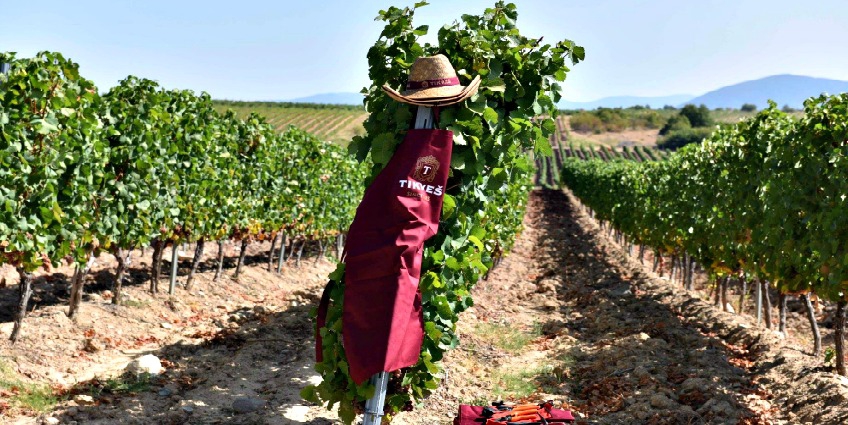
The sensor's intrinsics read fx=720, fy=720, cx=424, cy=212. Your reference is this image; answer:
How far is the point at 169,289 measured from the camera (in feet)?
44.0

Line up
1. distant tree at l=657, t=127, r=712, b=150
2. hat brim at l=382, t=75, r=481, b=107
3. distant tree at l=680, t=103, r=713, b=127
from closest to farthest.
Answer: hat brim at l=382, t=75, r=481, b=107 → distant tree at l=657, t=127, r=712, b=150 → distant tree at l=680, t=103, r=713, b=127

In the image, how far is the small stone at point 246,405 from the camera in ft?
22.9

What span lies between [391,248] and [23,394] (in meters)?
5.00

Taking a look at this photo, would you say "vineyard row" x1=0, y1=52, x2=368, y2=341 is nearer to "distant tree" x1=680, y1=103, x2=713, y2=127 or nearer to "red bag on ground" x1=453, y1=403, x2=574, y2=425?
"red bag on ground" x1=453, y1=403, x2=574, y2=425

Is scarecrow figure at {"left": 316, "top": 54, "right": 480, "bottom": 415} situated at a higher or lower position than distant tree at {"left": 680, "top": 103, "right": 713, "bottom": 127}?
lower

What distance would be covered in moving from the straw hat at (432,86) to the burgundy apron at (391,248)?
0.68ft

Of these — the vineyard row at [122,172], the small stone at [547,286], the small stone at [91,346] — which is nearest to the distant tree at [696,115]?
the small stone at [547,286]

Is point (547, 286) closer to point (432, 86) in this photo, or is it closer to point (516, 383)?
point (516, 383)

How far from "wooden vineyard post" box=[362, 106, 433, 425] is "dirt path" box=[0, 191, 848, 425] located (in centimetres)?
194

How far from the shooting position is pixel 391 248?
454 cm

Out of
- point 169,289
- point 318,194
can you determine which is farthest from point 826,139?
point 318,194

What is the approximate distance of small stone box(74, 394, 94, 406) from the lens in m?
7.11

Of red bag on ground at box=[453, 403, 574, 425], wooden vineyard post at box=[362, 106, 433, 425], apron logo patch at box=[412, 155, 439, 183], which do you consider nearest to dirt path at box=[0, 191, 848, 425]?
red bag on ground at box=[453, 403, 574, 425]

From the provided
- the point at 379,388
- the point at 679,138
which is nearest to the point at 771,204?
the point at 379,388
